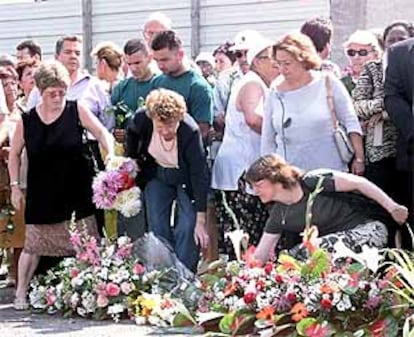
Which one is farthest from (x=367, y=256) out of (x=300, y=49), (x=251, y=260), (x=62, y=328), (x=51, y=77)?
(x=51, y=77)

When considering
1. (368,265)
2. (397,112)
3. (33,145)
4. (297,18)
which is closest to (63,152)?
(33,145)

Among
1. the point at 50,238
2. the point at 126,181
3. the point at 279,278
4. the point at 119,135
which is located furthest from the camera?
the point at 119,135

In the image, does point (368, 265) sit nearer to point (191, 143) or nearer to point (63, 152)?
point (191, 143)

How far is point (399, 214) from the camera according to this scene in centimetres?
596

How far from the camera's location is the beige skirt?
24.0 feet

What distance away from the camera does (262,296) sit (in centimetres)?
532

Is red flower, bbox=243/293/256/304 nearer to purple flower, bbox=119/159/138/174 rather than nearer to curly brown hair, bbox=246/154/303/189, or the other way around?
curly brown hair, bbox=246/154/303/189

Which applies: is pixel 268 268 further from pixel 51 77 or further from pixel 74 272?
pixel 51 77

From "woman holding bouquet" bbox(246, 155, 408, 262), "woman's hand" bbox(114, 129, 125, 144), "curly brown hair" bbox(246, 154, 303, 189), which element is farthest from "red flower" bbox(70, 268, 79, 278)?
"curly brown hair" bbox(246, 154, 303, 189)

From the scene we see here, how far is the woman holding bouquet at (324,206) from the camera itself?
5.98 m

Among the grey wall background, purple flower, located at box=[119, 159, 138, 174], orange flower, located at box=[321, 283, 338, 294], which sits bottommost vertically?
orange flower, located at box=[321, 283, 338, 294]

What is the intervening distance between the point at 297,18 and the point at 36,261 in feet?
17.6

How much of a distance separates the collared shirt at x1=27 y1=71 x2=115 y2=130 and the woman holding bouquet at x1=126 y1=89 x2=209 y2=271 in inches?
25.6

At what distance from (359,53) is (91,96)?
208 centimetres
